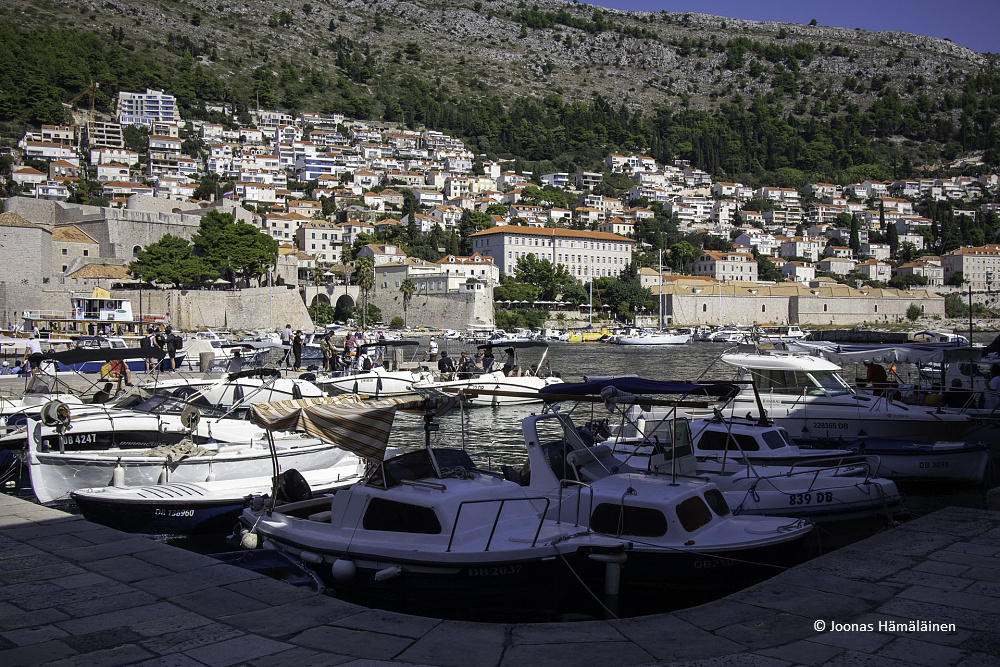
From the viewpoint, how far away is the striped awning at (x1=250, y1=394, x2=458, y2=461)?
6.54 m

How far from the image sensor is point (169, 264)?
4956 cm

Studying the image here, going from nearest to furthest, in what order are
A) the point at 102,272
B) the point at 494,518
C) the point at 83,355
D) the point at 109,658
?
the point at 109,658 → the point at 494,518 → the point at 83,355 → the point at 102,272

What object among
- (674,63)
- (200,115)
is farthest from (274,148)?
(674,63)

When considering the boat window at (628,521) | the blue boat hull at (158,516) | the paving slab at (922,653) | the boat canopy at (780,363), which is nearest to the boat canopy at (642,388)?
the boat window at (628,521)

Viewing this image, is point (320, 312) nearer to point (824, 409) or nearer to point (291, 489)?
point (824, 409)

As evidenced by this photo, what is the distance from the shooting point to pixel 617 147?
151 metres

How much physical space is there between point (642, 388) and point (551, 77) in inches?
6994

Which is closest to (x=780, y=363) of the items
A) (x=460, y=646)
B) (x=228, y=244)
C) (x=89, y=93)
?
(x=460, y=646)

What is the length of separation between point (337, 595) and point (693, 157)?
511ft

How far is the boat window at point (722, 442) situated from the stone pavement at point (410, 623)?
385 cm

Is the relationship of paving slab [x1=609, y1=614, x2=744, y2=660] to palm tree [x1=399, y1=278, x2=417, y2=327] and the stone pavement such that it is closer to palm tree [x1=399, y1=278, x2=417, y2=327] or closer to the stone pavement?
the stone pavement

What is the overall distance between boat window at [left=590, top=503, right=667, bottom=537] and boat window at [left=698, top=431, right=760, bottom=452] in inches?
122

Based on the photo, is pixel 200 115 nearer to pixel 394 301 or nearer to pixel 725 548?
pixel 394 301

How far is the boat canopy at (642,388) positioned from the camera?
7.45 m
